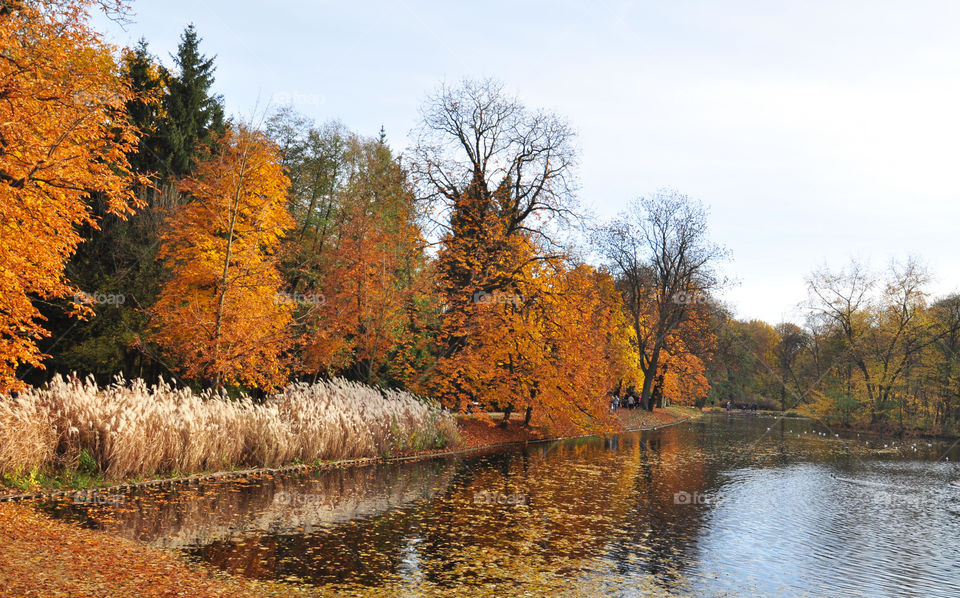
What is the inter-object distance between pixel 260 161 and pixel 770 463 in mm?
21689

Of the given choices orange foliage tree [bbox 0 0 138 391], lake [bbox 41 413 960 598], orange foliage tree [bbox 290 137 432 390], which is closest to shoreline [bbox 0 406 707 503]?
lake [bbox 41 413 960 598]

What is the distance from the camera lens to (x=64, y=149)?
12.7m

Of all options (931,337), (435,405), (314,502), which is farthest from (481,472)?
(931,337)

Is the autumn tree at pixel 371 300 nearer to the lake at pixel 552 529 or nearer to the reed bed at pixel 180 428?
the reed bed at pixel 180 428

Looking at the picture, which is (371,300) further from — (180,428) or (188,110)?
(188,110)

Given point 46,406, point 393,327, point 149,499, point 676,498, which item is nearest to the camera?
point 149,499

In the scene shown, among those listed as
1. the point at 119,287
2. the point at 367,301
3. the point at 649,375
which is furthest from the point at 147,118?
the point at 649,375

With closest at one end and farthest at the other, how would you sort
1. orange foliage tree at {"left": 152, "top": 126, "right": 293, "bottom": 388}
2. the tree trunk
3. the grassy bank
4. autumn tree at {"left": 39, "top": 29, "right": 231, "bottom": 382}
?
the grassy bank → orange foliage tree at {"left": 152, "top": 126, "right": 293, "bottom": 388} → autumn tree at {"left": 39, "top": 29, "right": 231, "bottom": 382} → the tree trunk

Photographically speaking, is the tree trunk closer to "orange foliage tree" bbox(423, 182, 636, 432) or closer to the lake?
"orange foliage tree" bbox(423, 182, 636, 432)

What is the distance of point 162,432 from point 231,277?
22.3 ft

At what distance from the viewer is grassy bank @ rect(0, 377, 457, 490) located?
449 inches

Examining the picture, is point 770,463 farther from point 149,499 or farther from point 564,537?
point 149,499

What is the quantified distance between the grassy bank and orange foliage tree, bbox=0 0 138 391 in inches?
51.6

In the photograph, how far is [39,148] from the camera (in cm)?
1155
